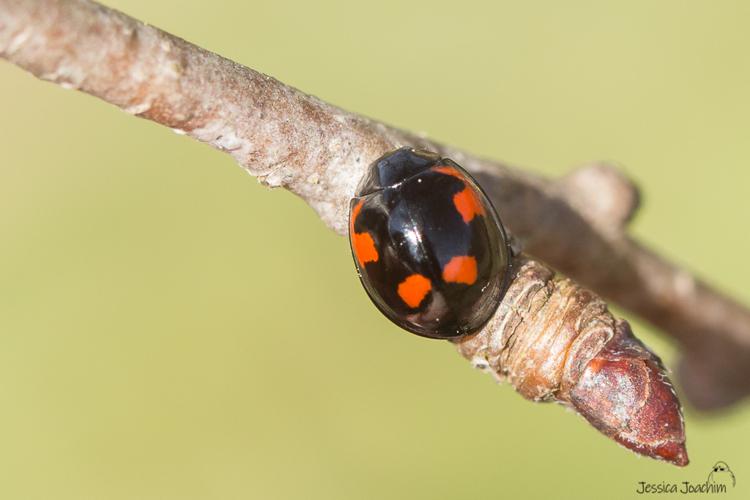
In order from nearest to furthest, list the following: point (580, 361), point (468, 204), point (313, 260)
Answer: point (580, 361) < point (468, 204) < point (313, 260)

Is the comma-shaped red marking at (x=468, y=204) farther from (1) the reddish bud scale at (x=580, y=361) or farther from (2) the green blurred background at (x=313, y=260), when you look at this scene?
(2) the green blurred background at (x=313, y=260)

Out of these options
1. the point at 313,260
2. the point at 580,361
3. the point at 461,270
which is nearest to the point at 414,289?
the point at 461,270

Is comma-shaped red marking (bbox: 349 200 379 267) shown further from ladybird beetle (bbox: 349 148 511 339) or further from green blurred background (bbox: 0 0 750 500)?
green blurred background (bbox: 0 0 750 500)

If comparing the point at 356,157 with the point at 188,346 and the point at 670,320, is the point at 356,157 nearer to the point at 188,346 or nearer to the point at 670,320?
the point at 670,320

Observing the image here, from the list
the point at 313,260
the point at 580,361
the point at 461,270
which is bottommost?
the point at 580,361

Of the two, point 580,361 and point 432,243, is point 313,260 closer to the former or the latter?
point 432,243

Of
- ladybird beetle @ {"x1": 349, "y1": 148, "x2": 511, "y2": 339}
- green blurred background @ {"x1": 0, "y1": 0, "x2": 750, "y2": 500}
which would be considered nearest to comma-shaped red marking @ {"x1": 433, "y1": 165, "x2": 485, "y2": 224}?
ladybird beetle @ {"x1": 349, "y1": 148, "x2": 511, "y2": 339}
